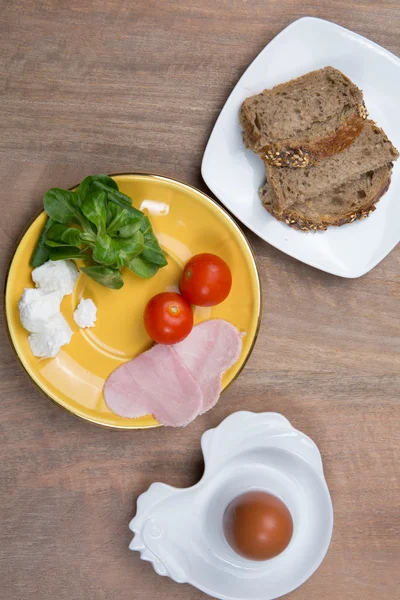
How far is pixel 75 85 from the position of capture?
1151 mm

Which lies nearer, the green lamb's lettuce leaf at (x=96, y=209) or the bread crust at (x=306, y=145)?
the green lamb's lettuce leaf at (x=96, y=209)

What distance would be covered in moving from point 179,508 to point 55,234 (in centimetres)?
62

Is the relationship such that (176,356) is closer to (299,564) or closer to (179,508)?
(179,508)

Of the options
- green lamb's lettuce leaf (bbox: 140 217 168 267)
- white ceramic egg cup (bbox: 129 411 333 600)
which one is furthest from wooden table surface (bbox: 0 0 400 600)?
green lamb's lettuce leaf (bbox: 140 217 168 267)

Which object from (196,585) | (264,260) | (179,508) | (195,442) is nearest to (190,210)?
(264,260)

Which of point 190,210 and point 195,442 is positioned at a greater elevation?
point 190,210

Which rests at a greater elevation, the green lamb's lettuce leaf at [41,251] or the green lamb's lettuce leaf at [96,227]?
the green lamb's lettuce leaf at [96,227]

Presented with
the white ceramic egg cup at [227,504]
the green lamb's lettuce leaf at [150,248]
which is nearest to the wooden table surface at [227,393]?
the white ceramic egg cup at [227,504]

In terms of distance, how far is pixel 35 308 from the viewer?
3.47ft

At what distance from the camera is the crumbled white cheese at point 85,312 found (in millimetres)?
1146

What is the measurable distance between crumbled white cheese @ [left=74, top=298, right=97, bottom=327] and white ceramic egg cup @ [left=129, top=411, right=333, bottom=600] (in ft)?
1.13

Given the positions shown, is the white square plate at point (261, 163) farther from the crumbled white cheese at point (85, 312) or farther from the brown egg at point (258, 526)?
the brown egg at point (258, 526)

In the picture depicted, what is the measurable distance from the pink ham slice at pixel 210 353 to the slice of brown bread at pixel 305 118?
0.37 meters

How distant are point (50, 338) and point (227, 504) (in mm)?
510
